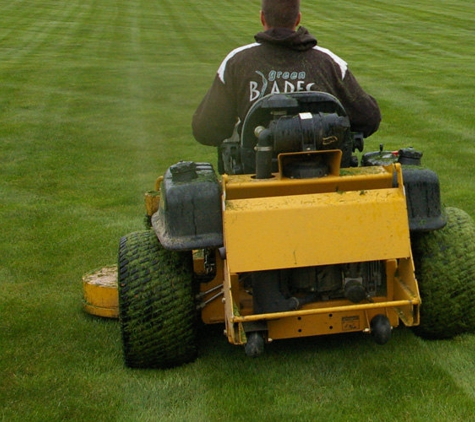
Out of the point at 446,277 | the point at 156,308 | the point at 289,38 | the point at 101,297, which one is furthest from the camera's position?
the point at 101,297

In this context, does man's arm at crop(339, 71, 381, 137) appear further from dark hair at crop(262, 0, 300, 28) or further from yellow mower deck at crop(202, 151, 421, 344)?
yellow mower deck at crop(202, 151, 421, 344)

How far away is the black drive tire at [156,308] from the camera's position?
3881 millimetres

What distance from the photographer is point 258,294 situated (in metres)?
3.89

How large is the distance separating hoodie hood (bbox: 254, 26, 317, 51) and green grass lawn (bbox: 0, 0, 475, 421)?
4.50 ft

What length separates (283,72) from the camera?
14.0 ft

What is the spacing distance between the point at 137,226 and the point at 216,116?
9.29 ft

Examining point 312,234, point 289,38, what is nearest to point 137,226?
point 289,38

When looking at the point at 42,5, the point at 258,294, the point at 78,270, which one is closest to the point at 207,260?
the point at 258,294

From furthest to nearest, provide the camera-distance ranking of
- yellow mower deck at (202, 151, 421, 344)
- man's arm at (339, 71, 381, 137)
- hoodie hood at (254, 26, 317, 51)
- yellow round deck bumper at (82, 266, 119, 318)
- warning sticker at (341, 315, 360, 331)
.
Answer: yellow round deck bumper at (82, 266, 119, 318), man's arm at (339, 71, 381, 137), hoodie hood at (254, 26, 317, 51), warning sticker at (341, 315, 360, 331), yellow mower deck at (202, 151, 421, 344)

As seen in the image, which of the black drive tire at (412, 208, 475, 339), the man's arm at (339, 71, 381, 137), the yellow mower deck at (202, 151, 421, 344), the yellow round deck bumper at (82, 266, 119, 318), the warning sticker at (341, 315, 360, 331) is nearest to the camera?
the yellow mower deck at (202, 151, 421, 344)

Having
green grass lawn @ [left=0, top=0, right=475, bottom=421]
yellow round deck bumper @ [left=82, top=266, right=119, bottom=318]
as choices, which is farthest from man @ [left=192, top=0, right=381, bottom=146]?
yellow round deck bumper @ [left=82, top=266, right=119, bottom=318]

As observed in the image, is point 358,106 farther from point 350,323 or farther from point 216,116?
point 350,323

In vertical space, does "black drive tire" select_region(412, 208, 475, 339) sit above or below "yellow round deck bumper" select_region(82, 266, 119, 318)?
above

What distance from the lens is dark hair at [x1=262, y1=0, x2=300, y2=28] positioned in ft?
14.1
